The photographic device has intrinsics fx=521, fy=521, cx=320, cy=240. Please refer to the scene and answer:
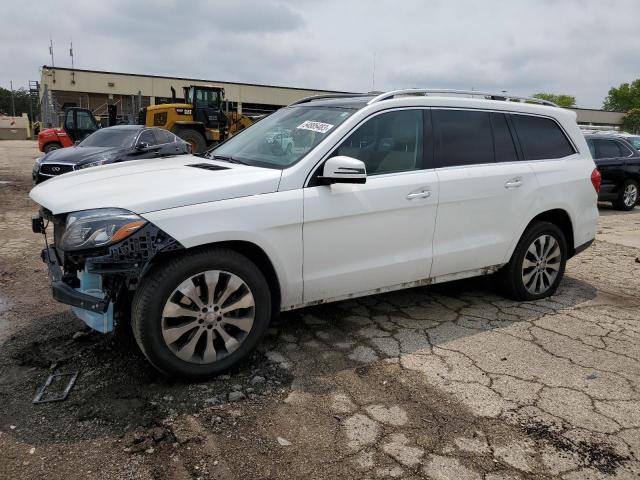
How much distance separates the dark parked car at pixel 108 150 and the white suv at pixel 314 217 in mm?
6049

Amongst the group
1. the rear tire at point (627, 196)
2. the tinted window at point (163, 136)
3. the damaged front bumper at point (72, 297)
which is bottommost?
the rear tire at point (627, 196)

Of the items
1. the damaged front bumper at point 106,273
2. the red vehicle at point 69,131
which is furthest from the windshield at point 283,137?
the red vehicle at point 69,131

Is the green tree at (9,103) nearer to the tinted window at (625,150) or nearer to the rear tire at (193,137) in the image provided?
the rear tire at (193,137)

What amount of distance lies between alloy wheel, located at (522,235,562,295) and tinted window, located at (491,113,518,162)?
795 millimetres

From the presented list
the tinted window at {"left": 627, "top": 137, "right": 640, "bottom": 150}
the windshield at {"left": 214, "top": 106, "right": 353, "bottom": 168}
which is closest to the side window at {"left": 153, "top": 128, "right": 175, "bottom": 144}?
the windshield at {"left": 214, "top": 106, "right": 353, "bottom": 168}

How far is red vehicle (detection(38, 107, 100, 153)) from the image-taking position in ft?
60.8

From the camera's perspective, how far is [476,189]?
13.5 ft

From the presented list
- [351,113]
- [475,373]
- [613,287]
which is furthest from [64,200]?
[613,287]

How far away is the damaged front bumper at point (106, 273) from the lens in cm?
283

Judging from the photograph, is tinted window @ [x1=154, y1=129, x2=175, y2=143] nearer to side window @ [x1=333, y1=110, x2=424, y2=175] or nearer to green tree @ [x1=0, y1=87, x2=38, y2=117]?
side window @ [x1=333, y1=110, x2=424, y2=175]

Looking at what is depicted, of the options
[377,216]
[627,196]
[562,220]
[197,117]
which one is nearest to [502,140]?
[562,220]

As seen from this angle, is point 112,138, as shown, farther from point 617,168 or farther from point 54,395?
point 617,168

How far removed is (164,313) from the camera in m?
2.95

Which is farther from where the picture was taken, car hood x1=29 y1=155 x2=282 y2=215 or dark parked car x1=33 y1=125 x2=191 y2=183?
dark parked car x1=33 y1=125 x2=191 y2=183
